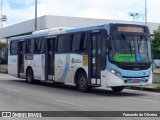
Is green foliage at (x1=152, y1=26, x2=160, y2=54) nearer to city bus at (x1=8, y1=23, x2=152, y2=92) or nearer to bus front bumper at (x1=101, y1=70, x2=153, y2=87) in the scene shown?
Result: city bus at (x1=8, y1=23, x2=152, y2=92)

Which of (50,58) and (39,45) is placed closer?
(50,58)

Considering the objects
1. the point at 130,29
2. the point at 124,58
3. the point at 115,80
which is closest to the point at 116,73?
the point at 115,80

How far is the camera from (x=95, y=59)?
1853 centimetres

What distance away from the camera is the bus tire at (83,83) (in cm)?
1923

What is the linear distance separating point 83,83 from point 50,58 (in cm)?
401

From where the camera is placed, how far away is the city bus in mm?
17797

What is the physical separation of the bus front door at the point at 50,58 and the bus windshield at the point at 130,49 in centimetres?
543

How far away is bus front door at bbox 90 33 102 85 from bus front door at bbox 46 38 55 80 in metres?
4.18

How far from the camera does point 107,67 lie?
17766mm

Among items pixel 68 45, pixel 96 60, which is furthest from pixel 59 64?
pixel 96 60

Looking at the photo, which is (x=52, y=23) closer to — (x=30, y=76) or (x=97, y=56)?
(x=30, y=76)

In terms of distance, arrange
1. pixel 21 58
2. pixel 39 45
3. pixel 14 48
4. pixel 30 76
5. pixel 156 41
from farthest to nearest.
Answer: pixel 156 41 → pixel 14 48 → pixel 21 58 → pixel 30 76 → pixel 39 45

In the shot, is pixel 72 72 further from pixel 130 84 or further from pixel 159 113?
pixel 159 113

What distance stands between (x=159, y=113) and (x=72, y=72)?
8.68m
